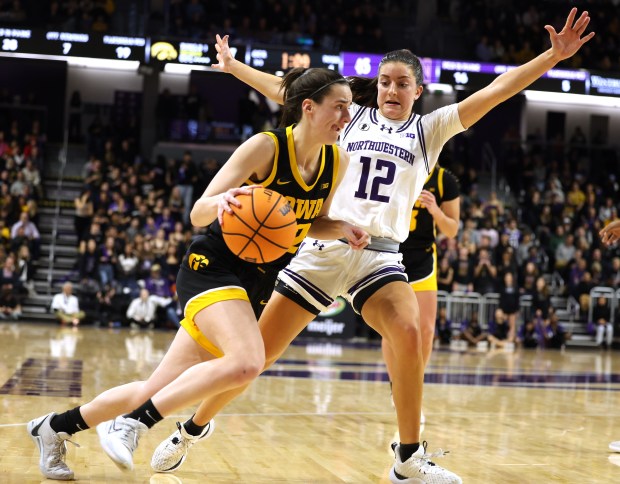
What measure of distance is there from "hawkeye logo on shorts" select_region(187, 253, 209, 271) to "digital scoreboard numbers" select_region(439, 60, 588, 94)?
58.1 feet

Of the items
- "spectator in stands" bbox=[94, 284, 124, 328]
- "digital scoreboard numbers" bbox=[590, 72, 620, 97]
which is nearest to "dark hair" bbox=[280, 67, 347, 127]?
"spectator in stands" bbox=[94, 284, 124, 328]

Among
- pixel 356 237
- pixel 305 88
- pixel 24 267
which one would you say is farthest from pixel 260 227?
pixel 24 267

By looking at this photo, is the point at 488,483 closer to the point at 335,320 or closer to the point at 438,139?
the point at 438,139

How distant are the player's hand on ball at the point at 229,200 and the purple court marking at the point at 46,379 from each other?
3985 millimetres

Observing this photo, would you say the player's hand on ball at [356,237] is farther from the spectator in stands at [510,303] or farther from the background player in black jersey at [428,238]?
the spectator in stands at [510,303]

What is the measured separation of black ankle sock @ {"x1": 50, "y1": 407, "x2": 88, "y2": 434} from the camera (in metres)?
4.30

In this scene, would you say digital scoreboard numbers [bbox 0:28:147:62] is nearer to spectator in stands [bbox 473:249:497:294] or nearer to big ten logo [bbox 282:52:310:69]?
big ten logo [bbox 282:52:310:69]

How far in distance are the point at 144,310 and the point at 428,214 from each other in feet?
35.5

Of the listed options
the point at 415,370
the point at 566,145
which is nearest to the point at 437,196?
the point at 415,370

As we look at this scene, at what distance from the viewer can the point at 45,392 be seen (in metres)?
7.52

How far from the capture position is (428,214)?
7.17 metres

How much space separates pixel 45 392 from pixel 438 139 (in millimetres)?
4177

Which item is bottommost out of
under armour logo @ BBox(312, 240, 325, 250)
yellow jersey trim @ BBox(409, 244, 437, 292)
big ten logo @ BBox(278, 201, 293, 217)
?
yellow jersey trim @ BBox(409, 244, 437, 292)

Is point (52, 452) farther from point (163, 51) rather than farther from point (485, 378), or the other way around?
point (163, 51)
